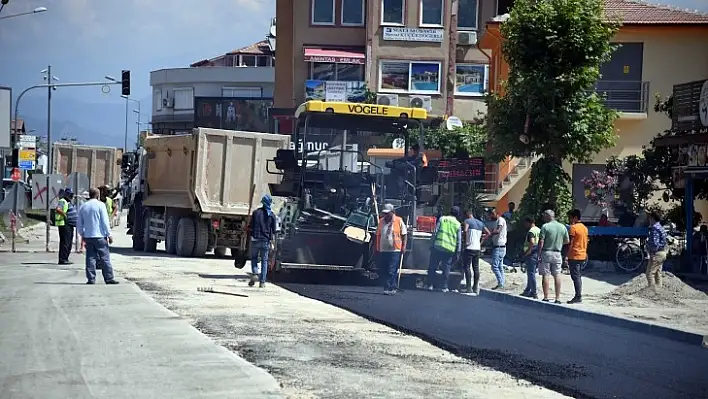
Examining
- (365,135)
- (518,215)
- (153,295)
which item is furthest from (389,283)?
(518,215)

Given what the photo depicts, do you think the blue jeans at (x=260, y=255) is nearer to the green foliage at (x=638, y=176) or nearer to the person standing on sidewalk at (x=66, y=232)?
the person standing on sidewalk at (x=66, y=232)

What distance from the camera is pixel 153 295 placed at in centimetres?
1641

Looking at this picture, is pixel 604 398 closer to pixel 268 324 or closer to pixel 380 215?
pixel 268 324

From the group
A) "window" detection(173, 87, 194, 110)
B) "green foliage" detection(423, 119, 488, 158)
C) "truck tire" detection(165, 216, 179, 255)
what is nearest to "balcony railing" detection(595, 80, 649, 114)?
"green foliage" detection(423, 119, 488, 158)

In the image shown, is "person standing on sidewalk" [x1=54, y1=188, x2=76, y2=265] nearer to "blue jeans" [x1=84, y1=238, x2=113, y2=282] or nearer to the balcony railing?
"blue jeans" [x1=84, y1=238, x2=113, y2=282]

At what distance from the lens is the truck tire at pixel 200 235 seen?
2784cm

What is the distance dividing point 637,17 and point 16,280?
24.9m

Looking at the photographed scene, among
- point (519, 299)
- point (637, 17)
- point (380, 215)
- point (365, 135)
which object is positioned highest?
point (637, 17)

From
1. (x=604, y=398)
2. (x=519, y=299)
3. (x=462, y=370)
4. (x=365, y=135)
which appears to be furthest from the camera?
(x=365, y=135)

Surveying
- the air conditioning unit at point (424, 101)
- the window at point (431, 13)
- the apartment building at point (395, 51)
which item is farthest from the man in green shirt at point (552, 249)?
the window at point (431, 13)

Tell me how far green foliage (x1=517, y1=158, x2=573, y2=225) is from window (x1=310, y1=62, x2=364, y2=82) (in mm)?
19449

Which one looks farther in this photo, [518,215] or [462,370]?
[518,215]

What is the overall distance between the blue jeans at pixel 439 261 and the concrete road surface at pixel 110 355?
6864 mm

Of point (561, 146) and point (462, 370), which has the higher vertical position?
point (561, 146)
